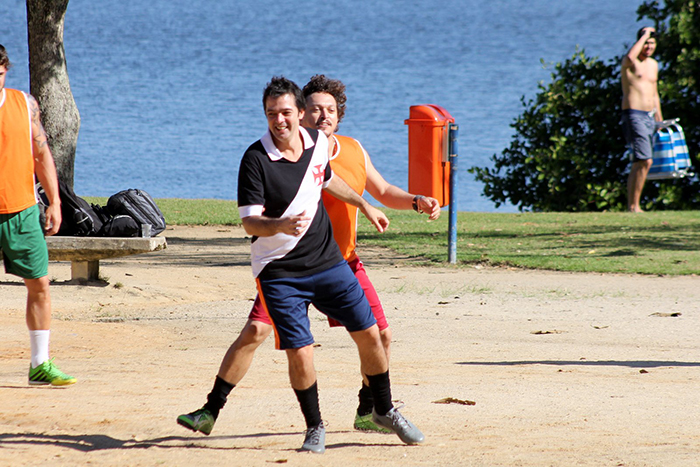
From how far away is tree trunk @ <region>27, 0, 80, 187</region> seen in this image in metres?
10.5

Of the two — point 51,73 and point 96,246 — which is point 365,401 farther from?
point 51,73

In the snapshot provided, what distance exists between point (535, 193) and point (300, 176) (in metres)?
14.6

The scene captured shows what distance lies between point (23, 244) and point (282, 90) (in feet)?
6.26

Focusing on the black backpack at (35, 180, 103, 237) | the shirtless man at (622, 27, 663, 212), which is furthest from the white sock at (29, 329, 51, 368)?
the shirtless man at (622, 27, 663, 212)

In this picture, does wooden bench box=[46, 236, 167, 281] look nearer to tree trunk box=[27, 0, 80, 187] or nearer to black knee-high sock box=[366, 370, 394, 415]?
tree trunk box=[27, 0, 80, 187]

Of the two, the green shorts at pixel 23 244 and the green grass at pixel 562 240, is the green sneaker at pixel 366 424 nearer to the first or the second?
the green shorts at pixel 23 244

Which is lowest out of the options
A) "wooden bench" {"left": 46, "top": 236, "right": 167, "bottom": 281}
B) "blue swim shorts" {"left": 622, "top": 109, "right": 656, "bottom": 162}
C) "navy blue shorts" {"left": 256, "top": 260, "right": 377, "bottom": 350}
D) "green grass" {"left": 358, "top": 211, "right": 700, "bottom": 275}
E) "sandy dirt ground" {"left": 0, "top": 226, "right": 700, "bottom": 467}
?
"sandy dirt ground" {"left": 0, "top": 226, "right": 700, "bottom": 467}

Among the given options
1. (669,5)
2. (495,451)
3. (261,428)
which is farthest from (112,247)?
(669,5)

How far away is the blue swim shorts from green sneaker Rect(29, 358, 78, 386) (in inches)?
481

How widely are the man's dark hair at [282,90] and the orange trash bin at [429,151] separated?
6.45 m

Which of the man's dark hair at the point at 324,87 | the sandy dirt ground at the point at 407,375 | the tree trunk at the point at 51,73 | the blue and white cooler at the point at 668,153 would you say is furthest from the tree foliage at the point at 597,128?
the man's dark hair at the point at 324,87

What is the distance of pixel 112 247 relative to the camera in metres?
8.16

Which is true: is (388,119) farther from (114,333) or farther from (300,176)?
(300,176)

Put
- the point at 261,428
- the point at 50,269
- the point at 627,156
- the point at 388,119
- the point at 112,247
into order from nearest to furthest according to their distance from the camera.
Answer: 1. the point at 261,428
2. the point at 112,247
3. the point at 50,269
4. the point at 627,156
5. the point at 388,119
